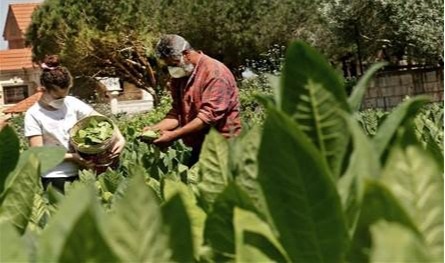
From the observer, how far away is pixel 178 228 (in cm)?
72

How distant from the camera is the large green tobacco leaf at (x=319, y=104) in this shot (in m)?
0.79

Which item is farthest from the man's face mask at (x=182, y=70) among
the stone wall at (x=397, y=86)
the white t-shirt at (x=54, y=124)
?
the stone wall at (x=397, y=86)

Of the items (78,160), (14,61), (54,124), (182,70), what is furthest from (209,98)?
(14,61)

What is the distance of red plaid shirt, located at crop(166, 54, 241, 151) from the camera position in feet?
15.0

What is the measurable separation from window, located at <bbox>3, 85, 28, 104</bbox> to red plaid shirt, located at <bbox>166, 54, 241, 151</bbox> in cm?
5066

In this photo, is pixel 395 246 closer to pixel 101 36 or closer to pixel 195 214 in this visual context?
pixel 195 214

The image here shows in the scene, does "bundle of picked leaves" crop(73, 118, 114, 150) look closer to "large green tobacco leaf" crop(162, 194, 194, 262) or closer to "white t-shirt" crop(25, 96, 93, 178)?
"white t-shirt" crop(25, 96, 93, 178)

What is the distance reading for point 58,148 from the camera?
3.91 ft

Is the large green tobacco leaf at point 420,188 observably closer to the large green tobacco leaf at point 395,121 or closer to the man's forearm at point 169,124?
the large green tobacco leaf at point 395,121

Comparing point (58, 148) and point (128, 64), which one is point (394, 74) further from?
point (58, 148)

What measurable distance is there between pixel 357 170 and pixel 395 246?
0.21 metres

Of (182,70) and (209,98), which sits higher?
(182,70)

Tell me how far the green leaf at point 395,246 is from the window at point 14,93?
54840mm

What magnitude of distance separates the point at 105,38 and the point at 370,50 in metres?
12.0
